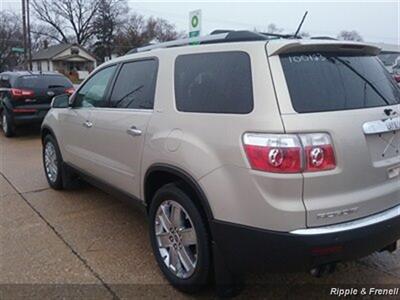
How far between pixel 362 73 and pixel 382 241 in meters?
1.13

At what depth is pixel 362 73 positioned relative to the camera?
2.94 m

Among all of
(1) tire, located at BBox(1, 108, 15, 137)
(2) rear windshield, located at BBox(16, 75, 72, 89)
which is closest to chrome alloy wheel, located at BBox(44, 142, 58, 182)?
(2) rear windshield, located at BBox(16, 75, 72, 89)

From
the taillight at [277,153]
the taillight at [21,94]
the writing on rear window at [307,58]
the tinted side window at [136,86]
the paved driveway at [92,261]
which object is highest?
the writing on rear window at [307,58]

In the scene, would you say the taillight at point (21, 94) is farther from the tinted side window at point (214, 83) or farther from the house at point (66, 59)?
the house at point (66, 59)

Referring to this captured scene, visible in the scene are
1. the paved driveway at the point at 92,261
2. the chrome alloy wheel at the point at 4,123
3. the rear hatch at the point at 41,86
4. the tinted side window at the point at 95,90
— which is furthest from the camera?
the chrome alloy wheel at the point at 4,123

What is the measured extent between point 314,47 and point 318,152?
72cm

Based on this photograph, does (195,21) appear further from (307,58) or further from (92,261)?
(307,58)

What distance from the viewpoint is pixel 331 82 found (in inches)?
107

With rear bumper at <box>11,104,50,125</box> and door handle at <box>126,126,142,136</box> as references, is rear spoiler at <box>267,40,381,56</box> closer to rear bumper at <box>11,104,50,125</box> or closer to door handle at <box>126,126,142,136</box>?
door handle at <box>126,126,142,136</box>

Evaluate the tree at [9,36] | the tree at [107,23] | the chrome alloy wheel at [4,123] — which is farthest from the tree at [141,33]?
the chrome alloy wheel at [4,123]

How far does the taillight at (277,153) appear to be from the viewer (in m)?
2.46

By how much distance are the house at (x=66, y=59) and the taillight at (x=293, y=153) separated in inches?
2641

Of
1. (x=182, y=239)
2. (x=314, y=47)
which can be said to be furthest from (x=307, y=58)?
(x=182, y=239)

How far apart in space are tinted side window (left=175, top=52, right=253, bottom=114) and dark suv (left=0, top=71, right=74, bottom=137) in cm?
793
